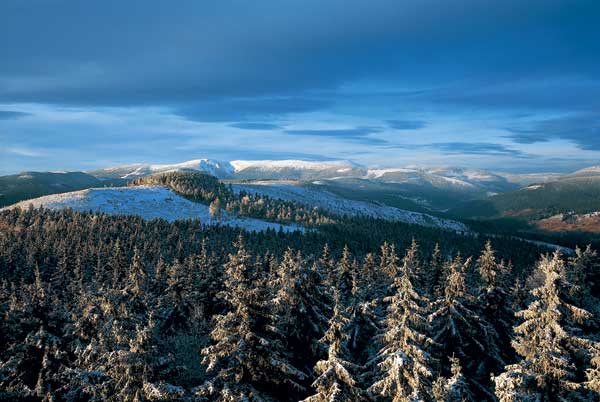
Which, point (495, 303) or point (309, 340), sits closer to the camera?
point (309, 340)

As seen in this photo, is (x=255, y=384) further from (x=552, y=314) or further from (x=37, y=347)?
(x=37, y=347)

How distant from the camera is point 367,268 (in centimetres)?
5466

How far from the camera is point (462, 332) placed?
30.2 metres

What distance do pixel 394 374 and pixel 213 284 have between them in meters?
38.5

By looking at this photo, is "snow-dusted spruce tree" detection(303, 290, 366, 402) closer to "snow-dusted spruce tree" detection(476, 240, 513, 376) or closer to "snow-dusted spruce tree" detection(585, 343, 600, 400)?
"snow-dusted spruce tree" detection(585, 343, 600, 400)

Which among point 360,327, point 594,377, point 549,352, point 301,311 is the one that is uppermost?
point 549,352

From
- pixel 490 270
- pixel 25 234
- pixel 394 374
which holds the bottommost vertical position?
pixel 25 234

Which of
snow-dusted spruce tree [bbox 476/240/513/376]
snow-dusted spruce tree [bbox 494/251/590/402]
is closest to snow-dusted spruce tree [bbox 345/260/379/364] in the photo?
snow-dusted spruce tree [bbox 476/240/513/376]

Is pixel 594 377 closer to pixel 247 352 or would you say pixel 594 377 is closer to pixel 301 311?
pixel 247 352

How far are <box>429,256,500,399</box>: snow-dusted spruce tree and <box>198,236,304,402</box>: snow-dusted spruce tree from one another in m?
12.8

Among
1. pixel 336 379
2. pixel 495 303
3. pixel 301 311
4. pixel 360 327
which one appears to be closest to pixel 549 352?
pixel 336 379

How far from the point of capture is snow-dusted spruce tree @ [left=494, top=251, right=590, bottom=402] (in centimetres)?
1884

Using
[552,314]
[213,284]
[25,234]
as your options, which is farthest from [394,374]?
[25,234]

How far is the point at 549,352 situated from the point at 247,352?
53.0ft
